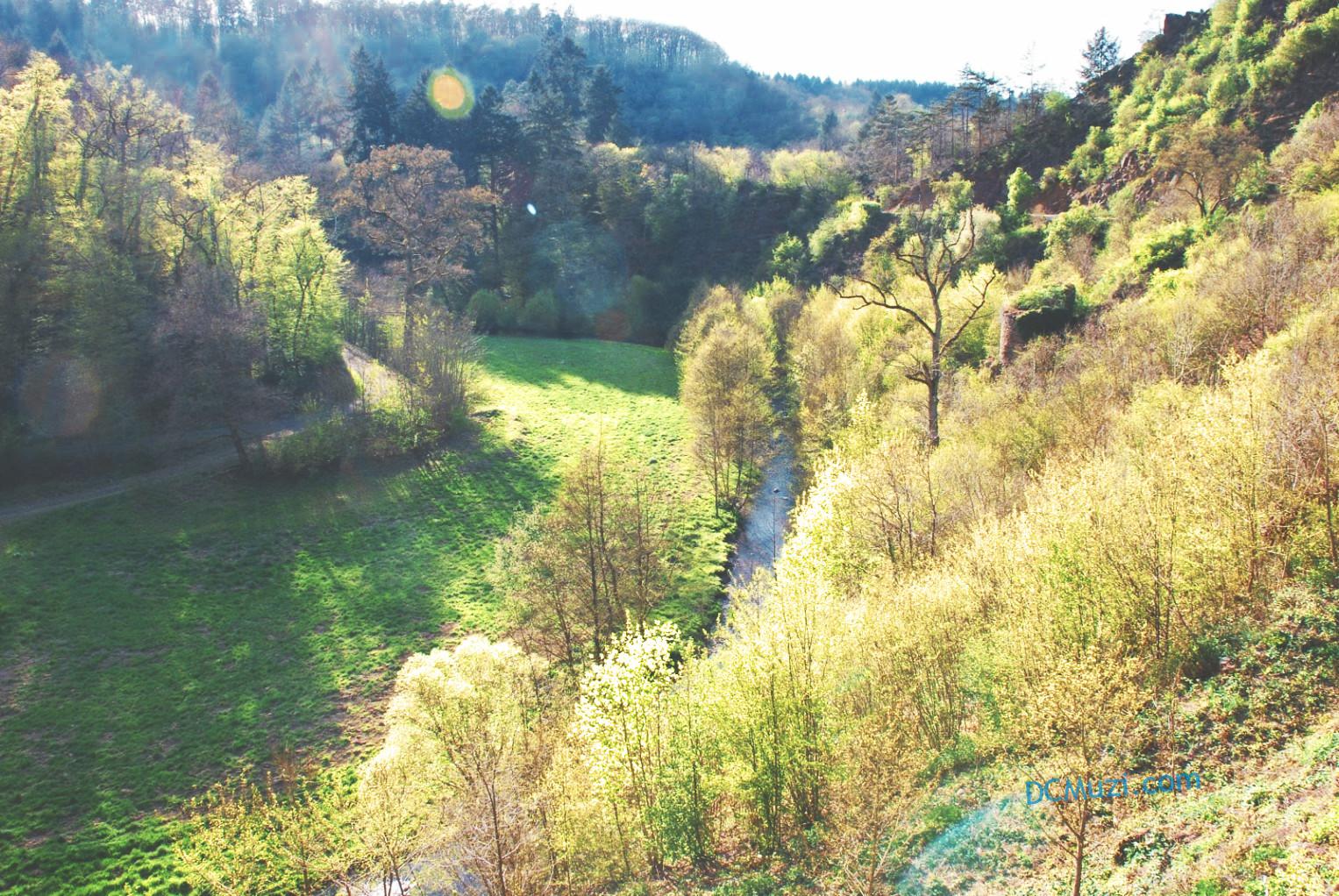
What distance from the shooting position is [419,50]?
151125 millimetres


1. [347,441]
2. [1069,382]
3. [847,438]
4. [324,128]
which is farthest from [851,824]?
[324,128]

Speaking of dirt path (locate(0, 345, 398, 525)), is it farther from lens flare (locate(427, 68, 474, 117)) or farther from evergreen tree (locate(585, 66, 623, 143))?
evergreen tree (locate(585, 66, 623, 143))

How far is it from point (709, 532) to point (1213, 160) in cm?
3146

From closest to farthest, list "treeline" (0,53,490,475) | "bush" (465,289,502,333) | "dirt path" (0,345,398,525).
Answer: "dirt path" (0,345,398,525) → "treeline" (0,53,490,475) → "bush" (465,289,502,333)

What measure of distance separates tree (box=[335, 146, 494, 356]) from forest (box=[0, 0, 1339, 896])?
63 centimetres

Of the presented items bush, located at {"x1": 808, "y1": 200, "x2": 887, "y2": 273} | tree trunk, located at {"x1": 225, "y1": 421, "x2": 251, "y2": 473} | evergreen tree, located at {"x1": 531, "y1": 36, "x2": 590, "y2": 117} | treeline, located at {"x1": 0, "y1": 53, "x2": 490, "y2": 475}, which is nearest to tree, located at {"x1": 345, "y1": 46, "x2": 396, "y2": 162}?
evergreen tree, located at {"x1": 531, "y1": 36, "x2": 590, "y2": 117}

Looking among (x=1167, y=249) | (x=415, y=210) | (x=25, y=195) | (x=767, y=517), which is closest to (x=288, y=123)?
(x=415, y=210)

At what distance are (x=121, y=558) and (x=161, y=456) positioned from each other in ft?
34.2

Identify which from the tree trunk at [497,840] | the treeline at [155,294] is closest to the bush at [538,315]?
the treeline at [155,294]

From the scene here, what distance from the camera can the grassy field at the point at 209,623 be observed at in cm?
2159

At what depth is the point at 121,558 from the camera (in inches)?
1270

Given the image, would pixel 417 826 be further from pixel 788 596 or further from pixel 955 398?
pixel 955 398

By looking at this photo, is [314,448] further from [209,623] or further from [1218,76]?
[1218,76]

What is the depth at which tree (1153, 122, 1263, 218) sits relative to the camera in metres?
33.9
